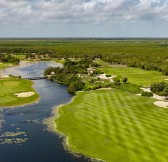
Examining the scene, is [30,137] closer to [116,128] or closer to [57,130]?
[57,130]

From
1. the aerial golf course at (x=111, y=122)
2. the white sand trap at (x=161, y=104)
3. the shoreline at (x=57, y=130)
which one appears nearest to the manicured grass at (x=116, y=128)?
the aerial golf course at (x=111, y=122)

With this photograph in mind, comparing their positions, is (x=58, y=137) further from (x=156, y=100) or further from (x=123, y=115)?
(x=156, y=100)

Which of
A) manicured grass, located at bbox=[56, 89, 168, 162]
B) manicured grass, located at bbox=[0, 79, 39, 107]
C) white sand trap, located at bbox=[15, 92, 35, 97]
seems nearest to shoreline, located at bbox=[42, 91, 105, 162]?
manicured grass, located at bbox=[56, 89, 168, 162]

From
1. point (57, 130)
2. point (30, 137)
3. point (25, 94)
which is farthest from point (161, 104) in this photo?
point (25, 94)

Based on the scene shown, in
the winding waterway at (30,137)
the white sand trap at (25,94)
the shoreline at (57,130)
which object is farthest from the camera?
the white sand trap at (25,94)

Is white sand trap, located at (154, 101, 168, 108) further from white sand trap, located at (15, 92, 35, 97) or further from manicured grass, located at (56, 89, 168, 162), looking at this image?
white sand trap, located at (15, 92, 35, 97)

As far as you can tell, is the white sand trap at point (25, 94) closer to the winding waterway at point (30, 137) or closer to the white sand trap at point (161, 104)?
the winding waterway at point (30, 137)
